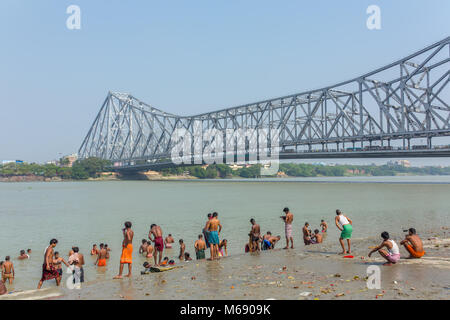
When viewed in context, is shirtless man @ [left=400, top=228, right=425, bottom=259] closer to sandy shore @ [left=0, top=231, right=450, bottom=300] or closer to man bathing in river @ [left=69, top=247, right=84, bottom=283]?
sandy shore @ [left=0, top=231, right=450, bottom=300]

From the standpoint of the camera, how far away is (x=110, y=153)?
142 metres

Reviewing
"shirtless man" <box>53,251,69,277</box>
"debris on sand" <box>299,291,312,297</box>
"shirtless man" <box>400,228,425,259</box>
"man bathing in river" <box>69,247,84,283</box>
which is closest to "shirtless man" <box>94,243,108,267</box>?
"man bathing in river" <box>69,247,84,283</box>

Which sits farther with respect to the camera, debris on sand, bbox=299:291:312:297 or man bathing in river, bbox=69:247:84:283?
man bathing in river, bbox=69:247:84:283

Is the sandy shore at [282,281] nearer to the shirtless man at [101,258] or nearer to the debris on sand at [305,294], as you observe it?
the debris on sand at [305,294]

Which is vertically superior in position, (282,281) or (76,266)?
(282,281)

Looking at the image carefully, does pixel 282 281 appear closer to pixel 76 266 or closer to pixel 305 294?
pixel 305 294

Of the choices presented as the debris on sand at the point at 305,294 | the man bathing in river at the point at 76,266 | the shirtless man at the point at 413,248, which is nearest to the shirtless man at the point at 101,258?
the man bathing in river at the point at 76,266

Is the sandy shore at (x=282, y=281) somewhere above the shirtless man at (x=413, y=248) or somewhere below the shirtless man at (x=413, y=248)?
below

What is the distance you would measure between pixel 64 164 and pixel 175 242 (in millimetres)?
174711

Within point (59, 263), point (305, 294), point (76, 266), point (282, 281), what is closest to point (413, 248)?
point (282, 281)

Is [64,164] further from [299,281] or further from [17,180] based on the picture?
[299,281]

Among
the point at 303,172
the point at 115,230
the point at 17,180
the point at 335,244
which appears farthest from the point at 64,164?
the point at 335,244
